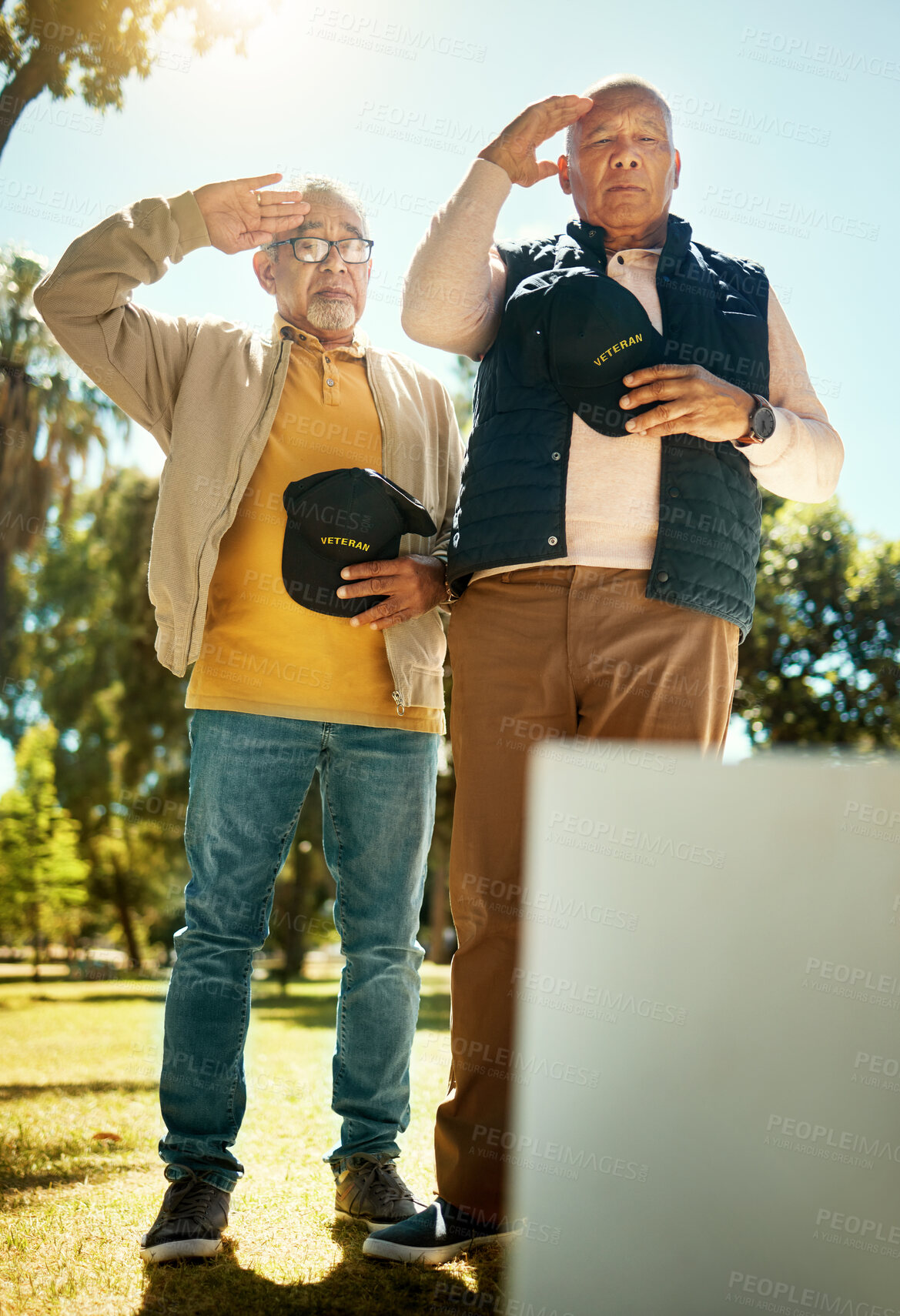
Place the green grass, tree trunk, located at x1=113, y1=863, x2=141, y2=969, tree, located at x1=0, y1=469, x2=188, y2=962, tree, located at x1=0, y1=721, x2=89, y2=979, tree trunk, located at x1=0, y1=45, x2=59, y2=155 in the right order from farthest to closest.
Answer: tree trunk, located at x1=113, y1=863, x2=141, y2=969
tree, located at x1=0, y1=721, x2=89, y2=979
tree, located at x1=0, y1=469, x2=188, y2=962
tree trunk, located at x1=0, y1=45, x2=59, y2=155
the green grass

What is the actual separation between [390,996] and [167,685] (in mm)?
12732

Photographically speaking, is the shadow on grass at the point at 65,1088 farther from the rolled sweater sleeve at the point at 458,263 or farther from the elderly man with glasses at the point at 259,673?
the rolled sweater sleeve at the point at 458,263

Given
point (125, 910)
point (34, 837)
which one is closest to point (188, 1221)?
point (34, 837)

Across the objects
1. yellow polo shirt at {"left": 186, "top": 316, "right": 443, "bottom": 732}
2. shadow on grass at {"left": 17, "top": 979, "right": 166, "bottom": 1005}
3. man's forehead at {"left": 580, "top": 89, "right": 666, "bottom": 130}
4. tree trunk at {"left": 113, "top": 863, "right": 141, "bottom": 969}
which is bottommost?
tree trunk at {"left": 113, "top": 863, "right": 141, "bottom": 969}

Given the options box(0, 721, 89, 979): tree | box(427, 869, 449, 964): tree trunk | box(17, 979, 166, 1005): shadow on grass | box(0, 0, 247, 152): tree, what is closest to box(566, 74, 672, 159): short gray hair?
box(0, 0, 247, 152): tree

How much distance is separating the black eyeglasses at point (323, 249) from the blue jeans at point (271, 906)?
131 cm

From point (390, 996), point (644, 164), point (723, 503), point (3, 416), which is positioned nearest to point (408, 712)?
point (390, 996)

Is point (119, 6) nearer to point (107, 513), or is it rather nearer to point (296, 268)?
point (296, 268)

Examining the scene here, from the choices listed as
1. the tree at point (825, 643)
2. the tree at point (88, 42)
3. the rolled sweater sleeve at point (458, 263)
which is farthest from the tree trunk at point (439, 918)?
the rolled sweater sleeve at point (458, 263)

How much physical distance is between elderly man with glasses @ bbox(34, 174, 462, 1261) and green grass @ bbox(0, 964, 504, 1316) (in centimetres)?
21

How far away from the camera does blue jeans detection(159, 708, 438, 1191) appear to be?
7.61 ft

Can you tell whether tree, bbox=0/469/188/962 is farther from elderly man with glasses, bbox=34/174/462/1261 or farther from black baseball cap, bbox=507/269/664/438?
black baseball cap, bbox=507/269/664/438

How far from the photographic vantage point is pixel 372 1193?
234cm

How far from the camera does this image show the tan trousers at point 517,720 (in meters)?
2.06
